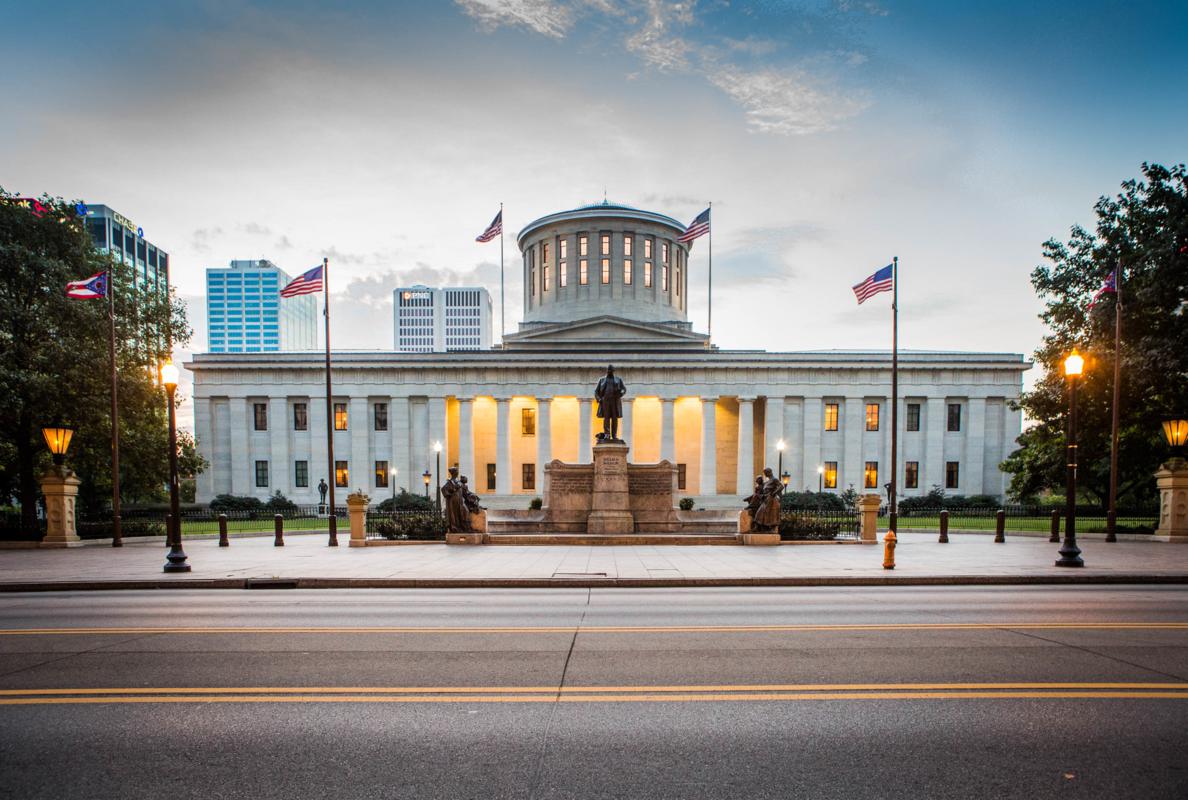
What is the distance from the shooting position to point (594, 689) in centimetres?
576

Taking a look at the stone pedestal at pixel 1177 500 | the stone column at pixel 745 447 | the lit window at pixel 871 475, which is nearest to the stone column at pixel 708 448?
the stone column at pixel 745 447

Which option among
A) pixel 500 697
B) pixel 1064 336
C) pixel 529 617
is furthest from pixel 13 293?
pixel 1064 336

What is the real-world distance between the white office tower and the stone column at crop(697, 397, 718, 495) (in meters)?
146

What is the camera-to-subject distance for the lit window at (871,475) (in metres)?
48.0

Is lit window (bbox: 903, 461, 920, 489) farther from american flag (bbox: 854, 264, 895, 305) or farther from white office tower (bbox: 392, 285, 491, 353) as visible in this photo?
white office tower (bbox: 392, 285, 491, 353)

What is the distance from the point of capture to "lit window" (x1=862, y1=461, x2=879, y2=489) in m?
48.0

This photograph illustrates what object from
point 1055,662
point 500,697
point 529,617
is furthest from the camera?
point 529,617

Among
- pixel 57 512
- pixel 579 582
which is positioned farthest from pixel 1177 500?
pixel 57 512

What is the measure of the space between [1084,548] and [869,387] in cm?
3186

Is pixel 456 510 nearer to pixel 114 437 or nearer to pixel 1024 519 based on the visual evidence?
pixel 114 437

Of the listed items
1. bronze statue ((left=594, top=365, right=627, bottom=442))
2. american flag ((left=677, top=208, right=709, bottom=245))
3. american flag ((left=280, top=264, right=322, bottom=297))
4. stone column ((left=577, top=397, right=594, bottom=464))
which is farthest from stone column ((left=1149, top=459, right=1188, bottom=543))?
stone column ((left=577, top=397, right=594, bottom=464))

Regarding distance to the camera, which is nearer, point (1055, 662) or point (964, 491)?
point (1055, 662)

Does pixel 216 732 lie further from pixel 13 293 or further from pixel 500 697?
pixel 13 293

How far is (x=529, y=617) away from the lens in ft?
29.7
